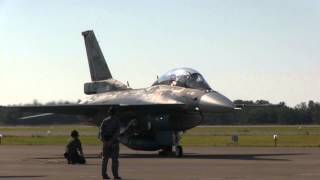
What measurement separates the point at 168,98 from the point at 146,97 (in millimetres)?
1567

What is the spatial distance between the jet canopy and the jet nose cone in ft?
3.85

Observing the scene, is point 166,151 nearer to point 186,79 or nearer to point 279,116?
point 186,79

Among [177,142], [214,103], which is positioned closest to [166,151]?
[177,142]

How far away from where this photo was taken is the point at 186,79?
31.2 metres

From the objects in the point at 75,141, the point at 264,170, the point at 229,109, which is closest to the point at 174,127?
the point at 229,109

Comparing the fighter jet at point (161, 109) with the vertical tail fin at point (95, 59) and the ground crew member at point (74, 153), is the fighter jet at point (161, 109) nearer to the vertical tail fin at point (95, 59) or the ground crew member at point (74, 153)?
the ground crew member at point (74, 153)

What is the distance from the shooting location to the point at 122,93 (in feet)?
114

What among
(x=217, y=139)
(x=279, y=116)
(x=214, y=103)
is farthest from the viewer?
(x=279, y=116)

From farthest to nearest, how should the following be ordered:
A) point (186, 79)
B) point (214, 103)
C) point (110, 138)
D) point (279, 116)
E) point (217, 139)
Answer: point (279, 116) < point (217, 139) < point (186, 79) < point (214, 103) < point (110, 138)

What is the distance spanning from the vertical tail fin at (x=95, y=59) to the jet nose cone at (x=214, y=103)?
36.2 ft

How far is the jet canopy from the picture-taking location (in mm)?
30797

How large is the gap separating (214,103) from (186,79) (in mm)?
2918

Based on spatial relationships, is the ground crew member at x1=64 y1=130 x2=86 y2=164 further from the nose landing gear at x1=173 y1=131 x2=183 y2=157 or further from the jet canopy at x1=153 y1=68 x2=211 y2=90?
the jet canopy at x1=153 y1=68 x2=211 y2=90

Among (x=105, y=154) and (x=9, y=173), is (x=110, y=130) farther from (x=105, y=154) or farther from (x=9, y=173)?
(x=9, y=173)
